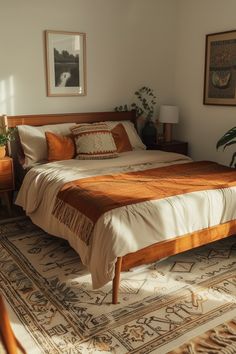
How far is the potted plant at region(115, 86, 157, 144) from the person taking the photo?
441 centimetres

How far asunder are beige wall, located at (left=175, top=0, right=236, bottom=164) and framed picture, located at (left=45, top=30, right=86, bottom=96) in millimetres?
1340

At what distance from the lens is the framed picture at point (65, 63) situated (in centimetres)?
377

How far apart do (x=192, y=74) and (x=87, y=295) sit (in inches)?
123

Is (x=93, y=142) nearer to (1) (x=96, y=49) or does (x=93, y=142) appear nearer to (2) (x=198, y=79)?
(1) (x=96, y=49)

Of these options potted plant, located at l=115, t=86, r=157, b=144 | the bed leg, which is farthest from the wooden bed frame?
potted plant, located at l=115, t=86, r=157, b=144

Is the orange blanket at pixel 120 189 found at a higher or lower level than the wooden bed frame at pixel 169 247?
higher

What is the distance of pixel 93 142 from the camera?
3555mm

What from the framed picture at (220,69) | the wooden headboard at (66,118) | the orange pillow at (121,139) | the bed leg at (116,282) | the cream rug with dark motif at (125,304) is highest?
the framed picture at (220,69)

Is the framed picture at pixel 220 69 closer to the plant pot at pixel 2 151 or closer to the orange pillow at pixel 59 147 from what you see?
the orange pillow at pixel 59 147

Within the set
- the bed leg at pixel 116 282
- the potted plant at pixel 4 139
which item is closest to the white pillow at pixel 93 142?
the potted plant at pixel 4 139

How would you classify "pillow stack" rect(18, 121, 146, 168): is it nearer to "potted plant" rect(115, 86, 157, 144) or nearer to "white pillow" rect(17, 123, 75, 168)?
"white pillow" rect(17, 123, 75, 168)

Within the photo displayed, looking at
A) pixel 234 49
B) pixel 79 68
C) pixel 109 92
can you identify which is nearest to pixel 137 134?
pixel 109 92

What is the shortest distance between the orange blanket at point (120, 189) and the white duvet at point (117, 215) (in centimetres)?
6

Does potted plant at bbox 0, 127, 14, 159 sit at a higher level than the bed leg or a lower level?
higher
